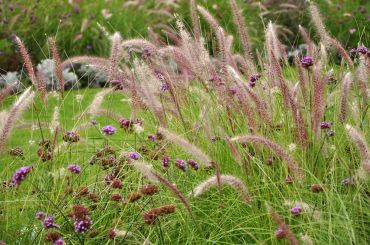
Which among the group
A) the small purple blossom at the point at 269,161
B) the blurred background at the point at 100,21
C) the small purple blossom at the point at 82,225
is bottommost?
the blurred background at the point at 100,21

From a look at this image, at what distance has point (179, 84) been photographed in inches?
171

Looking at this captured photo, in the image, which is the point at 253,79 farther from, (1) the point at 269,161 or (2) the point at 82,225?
(2) the point at 82,225

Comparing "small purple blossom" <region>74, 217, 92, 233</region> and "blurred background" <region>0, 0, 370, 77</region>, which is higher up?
"small purple blossom" <region>74, 217, 92, 233</region>

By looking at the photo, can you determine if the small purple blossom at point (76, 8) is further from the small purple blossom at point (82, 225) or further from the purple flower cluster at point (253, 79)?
the small purple blossom at point (82, 225)

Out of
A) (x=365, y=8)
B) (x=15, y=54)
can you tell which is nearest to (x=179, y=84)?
(x=15, y=54)

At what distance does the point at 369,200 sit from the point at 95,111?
50.8 inches

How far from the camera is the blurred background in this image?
9.24 metres

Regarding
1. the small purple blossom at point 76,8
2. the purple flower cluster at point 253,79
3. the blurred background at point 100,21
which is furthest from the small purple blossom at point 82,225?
the small purple blossom at point 76,8

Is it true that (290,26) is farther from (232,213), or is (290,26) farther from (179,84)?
(232,213)

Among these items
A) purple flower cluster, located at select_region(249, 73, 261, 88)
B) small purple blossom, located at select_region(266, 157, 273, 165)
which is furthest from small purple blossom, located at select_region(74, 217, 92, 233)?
purple flower cluster, located at select_region(249, 73, 261, 88)

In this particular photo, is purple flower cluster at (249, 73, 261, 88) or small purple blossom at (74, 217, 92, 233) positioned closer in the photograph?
small purple blossom at (74, 217, 92, 233)

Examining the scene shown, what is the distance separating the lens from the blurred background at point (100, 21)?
9242 mm

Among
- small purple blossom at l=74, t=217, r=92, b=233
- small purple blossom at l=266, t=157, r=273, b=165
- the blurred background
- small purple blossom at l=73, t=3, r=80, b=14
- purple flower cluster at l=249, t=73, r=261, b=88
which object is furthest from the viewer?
small purple blossom at l=73, t=3, r=80, b=14

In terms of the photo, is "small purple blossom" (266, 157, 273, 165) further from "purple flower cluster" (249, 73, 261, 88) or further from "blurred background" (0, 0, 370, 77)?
"blurred background" (0, 0, 370, 77)
